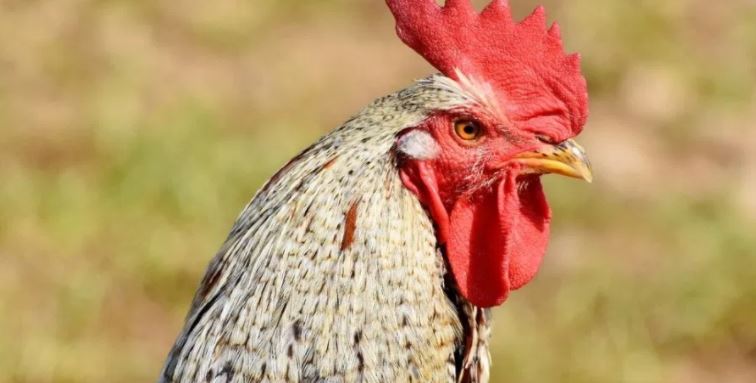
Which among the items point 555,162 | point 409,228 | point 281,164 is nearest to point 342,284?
point 409,228

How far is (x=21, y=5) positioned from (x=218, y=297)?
5096 millimetres

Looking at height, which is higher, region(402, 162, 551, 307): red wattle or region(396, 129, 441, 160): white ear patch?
region(396, 129, 441, 160): white ear patch

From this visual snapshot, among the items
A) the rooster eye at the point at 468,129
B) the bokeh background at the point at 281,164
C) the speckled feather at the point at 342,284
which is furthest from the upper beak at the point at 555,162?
the bokeh background at the point at 281,164

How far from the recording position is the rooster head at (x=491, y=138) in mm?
2797

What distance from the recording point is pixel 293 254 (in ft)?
8.86

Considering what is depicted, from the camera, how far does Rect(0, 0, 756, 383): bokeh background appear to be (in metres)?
5.30

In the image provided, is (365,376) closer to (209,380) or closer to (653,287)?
(209,380)

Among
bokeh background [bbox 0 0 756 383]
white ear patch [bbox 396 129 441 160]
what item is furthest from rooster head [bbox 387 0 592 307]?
bokeh background [bbox 0 0 756 383]

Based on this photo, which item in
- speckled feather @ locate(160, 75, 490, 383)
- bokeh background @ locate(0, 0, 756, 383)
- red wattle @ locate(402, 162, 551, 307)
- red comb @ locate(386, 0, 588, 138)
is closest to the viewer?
speckled feather @ locate(160, 75, 490, 383)

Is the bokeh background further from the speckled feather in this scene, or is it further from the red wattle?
the speckled feather

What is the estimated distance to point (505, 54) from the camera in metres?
2.99

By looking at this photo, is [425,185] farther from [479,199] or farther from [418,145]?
[479,199]

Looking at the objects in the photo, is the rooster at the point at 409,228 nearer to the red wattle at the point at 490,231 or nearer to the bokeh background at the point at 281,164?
the red wattle at the point at 490,231

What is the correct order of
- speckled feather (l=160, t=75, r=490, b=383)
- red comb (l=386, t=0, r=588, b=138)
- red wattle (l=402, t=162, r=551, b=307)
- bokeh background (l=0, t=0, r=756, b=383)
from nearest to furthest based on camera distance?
speckled feather (l=160, t=75, r=490, b=383) → red wattle (l=402, t=162, r=551, b=307) → red comb (l=386, t=0, r=588, b=138) → bokeh background (l=0, t=0, r=756, b=383)
